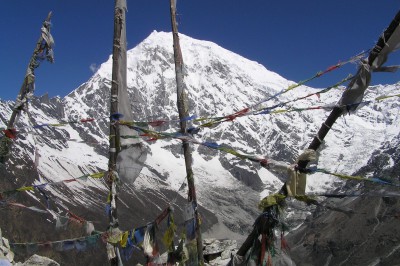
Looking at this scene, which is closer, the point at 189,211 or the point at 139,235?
the point at 189,211

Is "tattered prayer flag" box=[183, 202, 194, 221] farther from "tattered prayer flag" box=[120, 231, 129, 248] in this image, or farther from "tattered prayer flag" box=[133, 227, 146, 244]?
"tattered prayer flag" box=[120, 231, 129, 248]

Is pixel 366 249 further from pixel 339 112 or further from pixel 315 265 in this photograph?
pixel 339 112

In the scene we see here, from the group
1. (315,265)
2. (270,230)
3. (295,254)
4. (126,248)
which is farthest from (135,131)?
(295,254)

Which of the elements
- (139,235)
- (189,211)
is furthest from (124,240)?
(189,211)

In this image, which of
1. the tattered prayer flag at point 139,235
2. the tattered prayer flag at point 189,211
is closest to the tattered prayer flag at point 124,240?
the tattered prayer flag at point 139,235

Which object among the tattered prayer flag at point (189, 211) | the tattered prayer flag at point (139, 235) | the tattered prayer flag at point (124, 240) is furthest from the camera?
the tattered prayer flag at point (139, 235)

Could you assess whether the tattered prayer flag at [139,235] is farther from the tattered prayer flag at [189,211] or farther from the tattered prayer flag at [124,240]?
the tattered prayer flag at [189,211]

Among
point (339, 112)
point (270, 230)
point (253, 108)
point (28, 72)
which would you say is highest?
point (28, 72)

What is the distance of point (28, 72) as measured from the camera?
944 centimetres

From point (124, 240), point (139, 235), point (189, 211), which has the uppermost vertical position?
point (189, 211)

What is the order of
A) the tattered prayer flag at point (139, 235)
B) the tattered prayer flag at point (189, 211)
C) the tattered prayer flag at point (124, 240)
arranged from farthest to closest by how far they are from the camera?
the tattered prayer flag at point (139, 235) → the tattered prayer flag at point (189, 211) → the tattered prayer flag at point (124, 240)

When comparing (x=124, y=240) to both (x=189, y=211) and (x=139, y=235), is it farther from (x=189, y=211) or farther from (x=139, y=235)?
(x=189, y=211)

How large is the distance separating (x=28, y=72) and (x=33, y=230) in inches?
6487

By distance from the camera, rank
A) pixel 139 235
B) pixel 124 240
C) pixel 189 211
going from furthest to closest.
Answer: pixel 139 235, pixel 189 211, pixel 124 240
